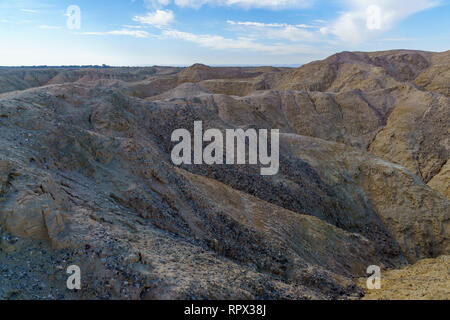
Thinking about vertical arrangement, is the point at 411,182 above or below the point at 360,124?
below

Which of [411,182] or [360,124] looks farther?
[360,124]

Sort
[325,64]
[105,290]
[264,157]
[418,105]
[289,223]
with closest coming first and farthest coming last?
1. [105,290]
2. [289,223]
3. [264,157]
4. [418,105]
5. [325,64]

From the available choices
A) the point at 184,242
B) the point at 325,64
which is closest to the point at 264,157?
the point at 184,242

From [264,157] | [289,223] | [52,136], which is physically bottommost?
[289,223]

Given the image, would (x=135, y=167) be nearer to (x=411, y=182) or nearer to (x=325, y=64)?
(x=411, y=182)

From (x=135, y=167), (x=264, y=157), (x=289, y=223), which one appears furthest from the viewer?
(x=264, y=157)

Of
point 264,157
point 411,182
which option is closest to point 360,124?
point 411,182

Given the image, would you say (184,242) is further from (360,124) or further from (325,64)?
(325,64)
